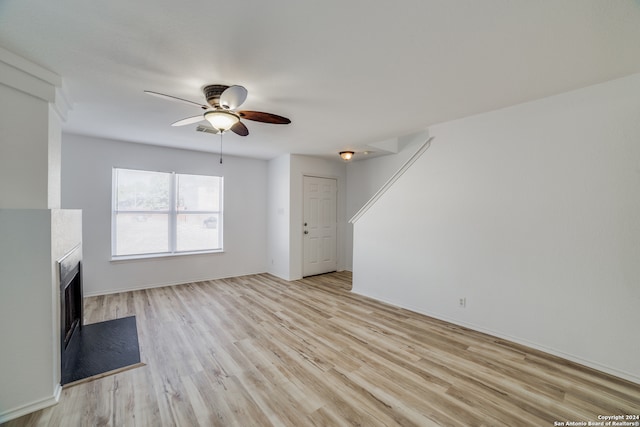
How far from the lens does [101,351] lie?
250 centimetres

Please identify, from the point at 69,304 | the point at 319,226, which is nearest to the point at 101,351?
the point at 69,304

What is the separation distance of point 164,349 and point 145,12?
9.06 ft

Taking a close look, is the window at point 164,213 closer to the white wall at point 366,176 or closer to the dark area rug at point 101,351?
the dark area rug at point 101,351

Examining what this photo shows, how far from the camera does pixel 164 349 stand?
2.56 meters

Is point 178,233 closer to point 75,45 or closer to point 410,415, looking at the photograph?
point 75,45

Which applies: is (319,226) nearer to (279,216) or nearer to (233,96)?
(279,216)

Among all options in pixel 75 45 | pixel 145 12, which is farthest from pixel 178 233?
pixel 145 12

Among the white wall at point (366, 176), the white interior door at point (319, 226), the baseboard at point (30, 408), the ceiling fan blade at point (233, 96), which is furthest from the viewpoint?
the white interior door at point (319, 226)

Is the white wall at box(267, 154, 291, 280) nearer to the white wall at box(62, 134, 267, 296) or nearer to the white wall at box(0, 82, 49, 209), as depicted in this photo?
the white wall at box(62, 134, 267, 296)

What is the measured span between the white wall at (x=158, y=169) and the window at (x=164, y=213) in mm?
133

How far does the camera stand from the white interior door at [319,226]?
5.42m

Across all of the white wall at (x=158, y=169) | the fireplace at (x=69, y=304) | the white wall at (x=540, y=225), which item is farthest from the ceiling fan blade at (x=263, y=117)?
the white wall at (x=158, y=169)

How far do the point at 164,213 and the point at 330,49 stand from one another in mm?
4223

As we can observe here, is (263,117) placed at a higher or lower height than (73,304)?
higher
